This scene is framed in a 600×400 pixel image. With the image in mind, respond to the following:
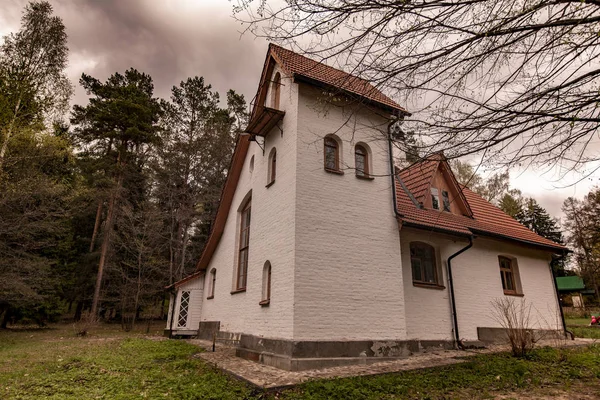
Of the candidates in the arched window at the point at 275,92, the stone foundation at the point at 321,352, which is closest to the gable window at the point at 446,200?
the stone foundation at the point at 321,352

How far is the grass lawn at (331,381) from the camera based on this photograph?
15.9 feet

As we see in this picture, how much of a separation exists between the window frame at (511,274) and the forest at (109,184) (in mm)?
5999

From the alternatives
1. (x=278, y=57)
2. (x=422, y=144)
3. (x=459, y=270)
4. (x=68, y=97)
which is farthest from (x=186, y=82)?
(x=422, y=144)

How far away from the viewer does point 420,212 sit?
984 cm

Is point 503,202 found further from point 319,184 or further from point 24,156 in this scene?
point 24,156

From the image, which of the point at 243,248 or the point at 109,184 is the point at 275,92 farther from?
the point at 109,184

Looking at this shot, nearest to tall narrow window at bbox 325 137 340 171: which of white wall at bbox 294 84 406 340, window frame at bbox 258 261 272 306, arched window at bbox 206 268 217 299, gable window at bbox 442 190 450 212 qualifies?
white wall at bbox 294 84 406 340

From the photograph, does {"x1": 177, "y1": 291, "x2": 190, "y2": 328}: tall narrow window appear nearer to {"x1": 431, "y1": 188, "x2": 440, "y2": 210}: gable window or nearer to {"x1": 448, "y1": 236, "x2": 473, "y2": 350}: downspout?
{"x1": 448, "y1": 236, "x2": 473, "y2": 350}: downspout

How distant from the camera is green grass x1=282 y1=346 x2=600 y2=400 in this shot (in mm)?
4793

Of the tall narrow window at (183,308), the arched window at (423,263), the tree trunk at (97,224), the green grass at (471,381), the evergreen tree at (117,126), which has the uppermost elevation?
the evergreen tree at (117,126)

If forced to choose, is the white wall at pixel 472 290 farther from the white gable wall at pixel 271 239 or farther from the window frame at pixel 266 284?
the window frame at pixel 266 284

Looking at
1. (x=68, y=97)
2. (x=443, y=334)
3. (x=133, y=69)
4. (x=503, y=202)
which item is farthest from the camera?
(x=503, y=202)

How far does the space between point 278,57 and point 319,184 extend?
4.25 metres

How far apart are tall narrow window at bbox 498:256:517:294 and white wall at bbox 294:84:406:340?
5410 mm
